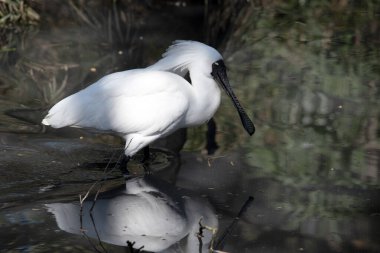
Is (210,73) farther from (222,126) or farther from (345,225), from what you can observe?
(345,225)

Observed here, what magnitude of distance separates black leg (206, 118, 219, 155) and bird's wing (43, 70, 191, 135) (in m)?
0.79

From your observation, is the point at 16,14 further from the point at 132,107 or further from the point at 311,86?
the point at 132,107

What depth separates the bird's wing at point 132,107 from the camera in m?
7.33

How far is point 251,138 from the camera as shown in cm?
854

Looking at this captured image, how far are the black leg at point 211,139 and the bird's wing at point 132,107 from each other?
2.58 feet

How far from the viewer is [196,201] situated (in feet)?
22.0

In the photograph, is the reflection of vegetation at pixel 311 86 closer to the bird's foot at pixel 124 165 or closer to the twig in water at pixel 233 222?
the twig in water at pixel 233 222

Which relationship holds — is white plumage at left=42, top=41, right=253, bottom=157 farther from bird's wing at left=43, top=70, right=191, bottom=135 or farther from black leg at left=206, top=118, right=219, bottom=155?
black leg at left=206, top=118, right=219, bottom=155

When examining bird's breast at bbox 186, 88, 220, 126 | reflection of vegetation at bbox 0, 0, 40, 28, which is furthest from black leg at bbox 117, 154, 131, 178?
reflection of vegetation at bbox 0, 0, 40, 28

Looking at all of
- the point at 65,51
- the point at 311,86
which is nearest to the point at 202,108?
the point at 311,86

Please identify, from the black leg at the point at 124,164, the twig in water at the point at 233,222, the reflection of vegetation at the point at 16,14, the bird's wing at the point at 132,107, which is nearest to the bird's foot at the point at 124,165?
the black leg at the point at 124,164

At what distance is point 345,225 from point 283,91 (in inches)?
166

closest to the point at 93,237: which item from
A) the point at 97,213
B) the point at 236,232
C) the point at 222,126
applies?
the point at 97,213

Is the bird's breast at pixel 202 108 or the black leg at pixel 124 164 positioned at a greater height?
the bird's breast at pixel 202 108
